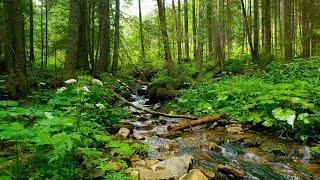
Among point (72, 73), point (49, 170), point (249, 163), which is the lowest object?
point (249, 163)

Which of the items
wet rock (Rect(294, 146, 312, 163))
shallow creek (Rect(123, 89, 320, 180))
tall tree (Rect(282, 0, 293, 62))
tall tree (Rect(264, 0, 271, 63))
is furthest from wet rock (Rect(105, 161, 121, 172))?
tall tree (Rect(264, 0, 271, 63))

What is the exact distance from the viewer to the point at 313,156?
557 centimetres

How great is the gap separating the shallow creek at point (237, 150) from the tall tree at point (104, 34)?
9204 mm

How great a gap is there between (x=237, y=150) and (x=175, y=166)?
1.99 metres

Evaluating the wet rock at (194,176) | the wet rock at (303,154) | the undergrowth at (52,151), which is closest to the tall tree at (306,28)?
the wet rock at (303,154)

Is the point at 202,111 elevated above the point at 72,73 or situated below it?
below

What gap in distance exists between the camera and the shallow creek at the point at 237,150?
5.01 m

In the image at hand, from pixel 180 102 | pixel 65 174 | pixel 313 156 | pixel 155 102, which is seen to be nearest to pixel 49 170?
pixel 65 174

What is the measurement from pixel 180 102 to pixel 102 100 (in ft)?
10.2

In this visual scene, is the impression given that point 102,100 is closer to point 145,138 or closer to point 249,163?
point 145,138

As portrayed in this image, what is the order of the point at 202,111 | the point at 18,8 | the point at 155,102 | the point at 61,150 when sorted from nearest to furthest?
the point at 61,150 < the point at 18,8 < the point at 202,111 < the point at 155,102

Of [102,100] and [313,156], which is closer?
[313,156]

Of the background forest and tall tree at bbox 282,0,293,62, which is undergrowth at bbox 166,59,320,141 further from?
tall tree at bbox 282,0,293,62

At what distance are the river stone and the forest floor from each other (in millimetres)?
13
